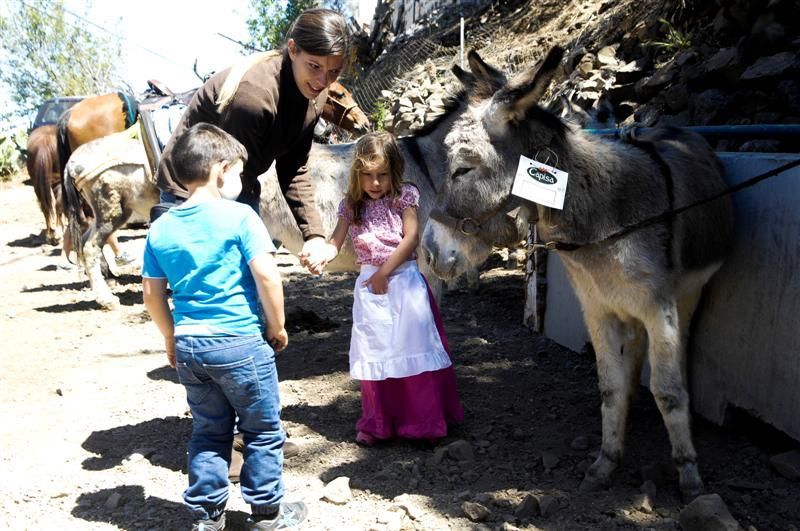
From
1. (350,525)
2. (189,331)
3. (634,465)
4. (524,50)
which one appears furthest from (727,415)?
(524,50)

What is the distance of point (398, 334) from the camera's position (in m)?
3.56

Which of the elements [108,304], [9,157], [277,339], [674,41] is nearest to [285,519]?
[277,339]

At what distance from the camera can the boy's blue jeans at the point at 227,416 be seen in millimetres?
2576

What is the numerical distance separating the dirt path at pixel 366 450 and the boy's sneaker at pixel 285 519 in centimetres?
7

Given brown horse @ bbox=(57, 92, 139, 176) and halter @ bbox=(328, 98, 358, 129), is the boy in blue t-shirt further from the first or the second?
brown horse @ bbox=(57, 92, 139, 176)

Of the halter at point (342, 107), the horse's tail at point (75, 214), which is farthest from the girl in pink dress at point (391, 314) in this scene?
the horse's tail at point (75, 214)

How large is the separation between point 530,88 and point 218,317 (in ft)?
5.11

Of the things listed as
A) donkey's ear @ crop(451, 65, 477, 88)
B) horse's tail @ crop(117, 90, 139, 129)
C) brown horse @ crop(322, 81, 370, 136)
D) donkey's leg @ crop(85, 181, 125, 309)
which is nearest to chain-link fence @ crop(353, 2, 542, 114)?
brown horse @ crop(322, 81, 370, 136)

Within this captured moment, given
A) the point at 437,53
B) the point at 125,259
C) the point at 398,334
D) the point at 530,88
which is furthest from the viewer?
the point at 437,53

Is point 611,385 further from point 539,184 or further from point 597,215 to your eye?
point 539,184

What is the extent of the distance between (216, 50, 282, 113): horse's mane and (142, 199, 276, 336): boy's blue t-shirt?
0.68 meters

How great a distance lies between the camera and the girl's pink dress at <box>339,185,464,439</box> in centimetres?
359

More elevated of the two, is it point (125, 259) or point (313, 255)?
point (313, 255)

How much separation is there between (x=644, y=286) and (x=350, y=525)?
1.63m
